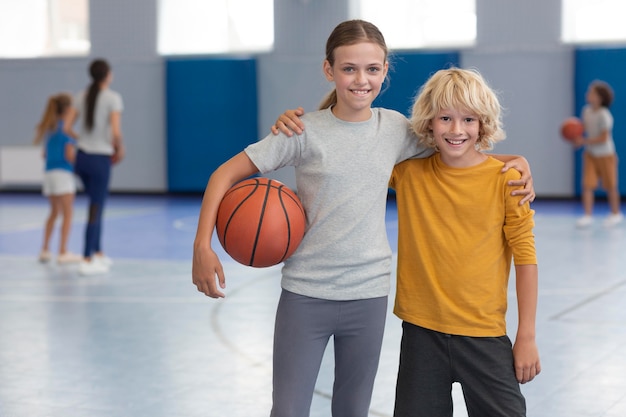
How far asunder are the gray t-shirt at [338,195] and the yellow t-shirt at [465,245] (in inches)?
5.0

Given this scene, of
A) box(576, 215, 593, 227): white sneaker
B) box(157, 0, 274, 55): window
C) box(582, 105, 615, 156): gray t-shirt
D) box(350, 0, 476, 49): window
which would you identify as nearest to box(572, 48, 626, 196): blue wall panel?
box(350, 0, 476, 49): window

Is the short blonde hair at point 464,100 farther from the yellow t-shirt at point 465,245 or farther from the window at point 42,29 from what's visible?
the window at point 42,29

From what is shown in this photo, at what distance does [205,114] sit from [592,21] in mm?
5588

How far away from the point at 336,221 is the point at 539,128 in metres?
10.6

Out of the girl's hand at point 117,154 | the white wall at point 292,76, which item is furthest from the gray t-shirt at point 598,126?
the girl's hand at point 117,154

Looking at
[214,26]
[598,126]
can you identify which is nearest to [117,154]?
[598,126]

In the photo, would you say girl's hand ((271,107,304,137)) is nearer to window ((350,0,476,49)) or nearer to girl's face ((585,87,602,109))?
girl's face ((585,87,602,109))

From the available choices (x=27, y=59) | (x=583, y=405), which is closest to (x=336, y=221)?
(x=583, y=405)

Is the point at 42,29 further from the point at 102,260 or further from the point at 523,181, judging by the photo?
the point at 523,181

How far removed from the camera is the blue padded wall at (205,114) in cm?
1415

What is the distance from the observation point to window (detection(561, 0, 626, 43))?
1260 cm

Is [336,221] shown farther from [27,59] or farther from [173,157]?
[27,59]

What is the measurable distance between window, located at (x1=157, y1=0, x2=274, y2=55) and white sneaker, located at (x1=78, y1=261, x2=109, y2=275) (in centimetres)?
699

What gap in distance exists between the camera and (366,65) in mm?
2707
